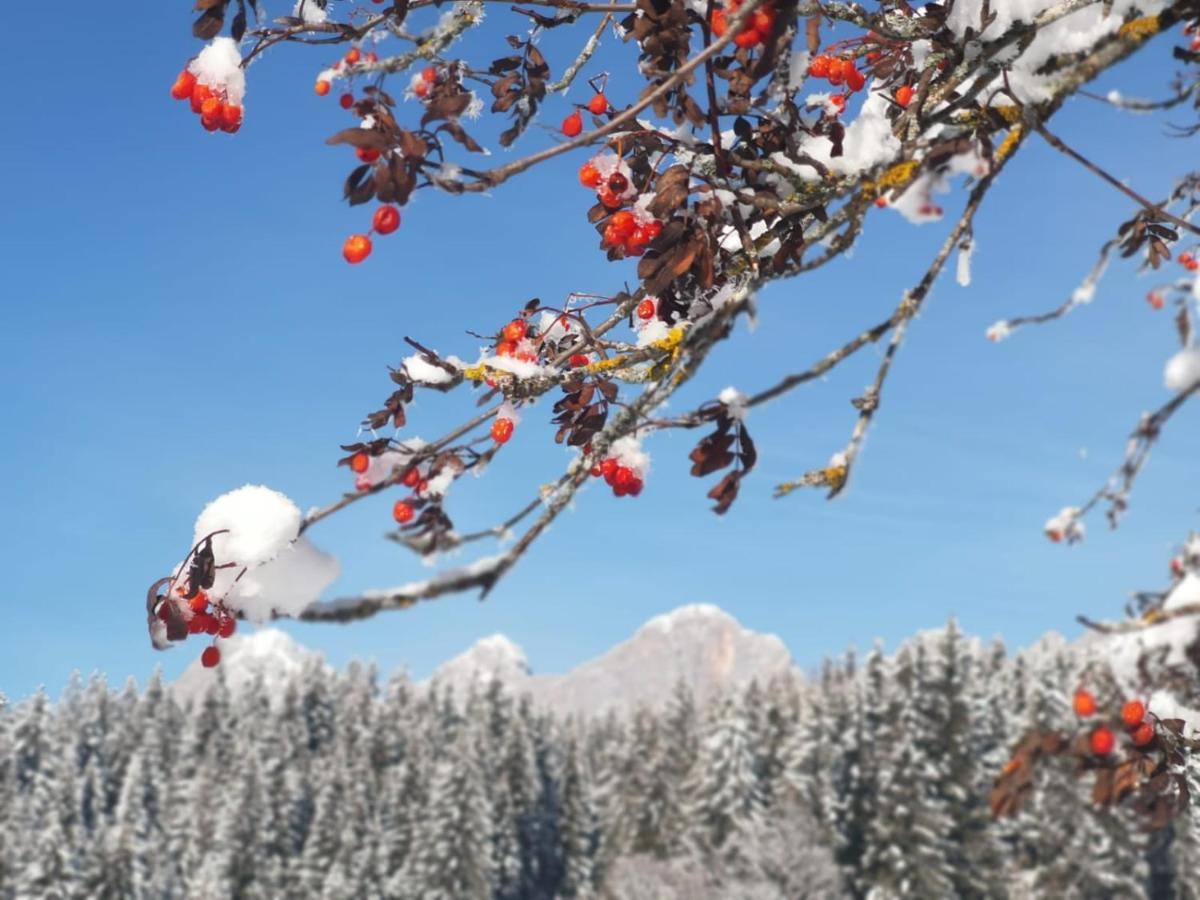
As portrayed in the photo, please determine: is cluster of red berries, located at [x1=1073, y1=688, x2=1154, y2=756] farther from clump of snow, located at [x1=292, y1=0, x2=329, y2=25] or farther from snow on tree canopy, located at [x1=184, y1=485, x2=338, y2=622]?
clump of snow, located at [x1=292, y1=0, x2=329, y2=25]

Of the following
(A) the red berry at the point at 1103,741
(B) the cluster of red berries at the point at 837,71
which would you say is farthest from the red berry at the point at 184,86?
(A) the red berry at the point at 1103,741

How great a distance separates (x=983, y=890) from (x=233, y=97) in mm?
45171

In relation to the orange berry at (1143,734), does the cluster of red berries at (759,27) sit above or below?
above

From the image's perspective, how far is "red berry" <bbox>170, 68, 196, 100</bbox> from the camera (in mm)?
2898

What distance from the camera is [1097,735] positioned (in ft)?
6.79

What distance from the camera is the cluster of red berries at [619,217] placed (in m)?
2.79

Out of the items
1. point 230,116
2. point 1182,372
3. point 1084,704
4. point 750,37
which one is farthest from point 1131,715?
point 230,116

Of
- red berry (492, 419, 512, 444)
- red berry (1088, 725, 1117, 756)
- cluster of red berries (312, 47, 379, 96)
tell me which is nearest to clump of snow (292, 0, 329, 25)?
cluster of red berries (312, 47, 379, 96)

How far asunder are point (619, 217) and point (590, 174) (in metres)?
0.18

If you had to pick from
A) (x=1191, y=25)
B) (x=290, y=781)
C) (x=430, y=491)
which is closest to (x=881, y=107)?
(x=1191, y=25)

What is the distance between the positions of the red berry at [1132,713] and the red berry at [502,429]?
1710 millimetres

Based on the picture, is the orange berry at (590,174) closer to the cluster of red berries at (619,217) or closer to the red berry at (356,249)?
the cluster of red berries at (619,217)

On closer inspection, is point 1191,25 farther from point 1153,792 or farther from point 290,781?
point 290,781

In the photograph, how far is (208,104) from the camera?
2.86 m
